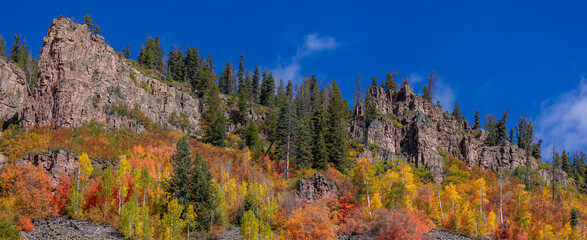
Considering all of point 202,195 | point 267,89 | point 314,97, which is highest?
point 267,89

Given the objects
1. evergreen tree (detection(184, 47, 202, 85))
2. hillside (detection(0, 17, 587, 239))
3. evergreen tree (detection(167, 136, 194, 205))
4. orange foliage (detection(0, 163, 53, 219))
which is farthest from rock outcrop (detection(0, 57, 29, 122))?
evergreen tree (detection(184, 47, 202, 85))

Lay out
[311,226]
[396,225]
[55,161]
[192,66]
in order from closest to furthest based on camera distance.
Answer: [311,226]
[396,225]
[55,161]
[192,66]

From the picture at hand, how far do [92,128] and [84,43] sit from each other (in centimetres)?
1545

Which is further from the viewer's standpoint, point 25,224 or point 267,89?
point 267,89

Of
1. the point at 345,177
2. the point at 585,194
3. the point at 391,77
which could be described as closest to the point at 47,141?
the point at 345,177

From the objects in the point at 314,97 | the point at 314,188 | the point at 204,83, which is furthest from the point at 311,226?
the point at 314,97

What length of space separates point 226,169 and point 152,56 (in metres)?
53.1

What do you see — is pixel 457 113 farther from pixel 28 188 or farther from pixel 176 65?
pixel 28 188

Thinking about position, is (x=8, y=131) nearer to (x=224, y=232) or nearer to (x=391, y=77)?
(x=224, y=232)

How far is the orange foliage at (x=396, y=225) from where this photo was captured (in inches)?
1687

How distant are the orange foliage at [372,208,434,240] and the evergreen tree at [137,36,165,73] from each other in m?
68.5

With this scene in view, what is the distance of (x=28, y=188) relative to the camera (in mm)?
41750

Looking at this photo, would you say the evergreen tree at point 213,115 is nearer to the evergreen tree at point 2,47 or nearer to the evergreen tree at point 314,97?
the evergreen tree at point 314,97

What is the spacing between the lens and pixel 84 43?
6116 cm
